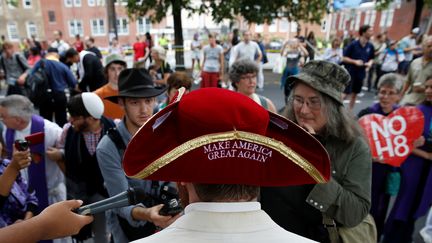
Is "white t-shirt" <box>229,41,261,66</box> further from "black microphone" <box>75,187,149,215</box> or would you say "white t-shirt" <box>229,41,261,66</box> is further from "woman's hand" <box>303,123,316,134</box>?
"black microphone" <box>75,187,149,215</box>

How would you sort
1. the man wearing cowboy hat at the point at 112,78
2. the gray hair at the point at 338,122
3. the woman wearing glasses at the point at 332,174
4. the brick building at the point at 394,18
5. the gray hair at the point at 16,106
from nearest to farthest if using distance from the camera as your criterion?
the woman wearing glasses at the point at 332,174 → the gray hair at the point at 338,122 → the gray hair at the point at 16,106 → the man wearing cowboy hat at the point at 112,78 → the brick building at the point at 394,18

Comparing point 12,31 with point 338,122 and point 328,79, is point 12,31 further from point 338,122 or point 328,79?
point 338,122

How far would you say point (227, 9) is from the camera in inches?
394

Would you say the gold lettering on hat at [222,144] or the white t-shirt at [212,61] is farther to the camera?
the white t-shirt at [212,61]

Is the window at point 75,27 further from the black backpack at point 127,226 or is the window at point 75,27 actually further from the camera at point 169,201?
the camera at point 169,201

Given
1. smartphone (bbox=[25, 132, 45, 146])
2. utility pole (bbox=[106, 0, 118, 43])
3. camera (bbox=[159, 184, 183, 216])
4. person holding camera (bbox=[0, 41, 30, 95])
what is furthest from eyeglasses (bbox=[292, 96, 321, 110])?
utility pole (bbox=[106, 0, 118, 43])

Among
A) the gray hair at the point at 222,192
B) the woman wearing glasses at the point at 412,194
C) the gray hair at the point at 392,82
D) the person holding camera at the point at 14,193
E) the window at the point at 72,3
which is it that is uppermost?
the window at the point at 72,3

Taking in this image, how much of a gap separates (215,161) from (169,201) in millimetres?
898

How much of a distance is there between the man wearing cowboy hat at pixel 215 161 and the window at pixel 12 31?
45.0m

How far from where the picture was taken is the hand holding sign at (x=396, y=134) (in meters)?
2.76

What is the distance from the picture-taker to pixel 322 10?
1170cm

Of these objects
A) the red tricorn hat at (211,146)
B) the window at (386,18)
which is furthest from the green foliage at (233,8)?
the window at (386,18)

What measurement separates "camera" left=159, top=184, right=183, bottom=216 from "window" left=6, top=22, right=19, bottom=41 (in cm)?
4440

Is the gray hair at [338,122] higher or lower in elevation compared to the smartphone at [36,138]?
higher
